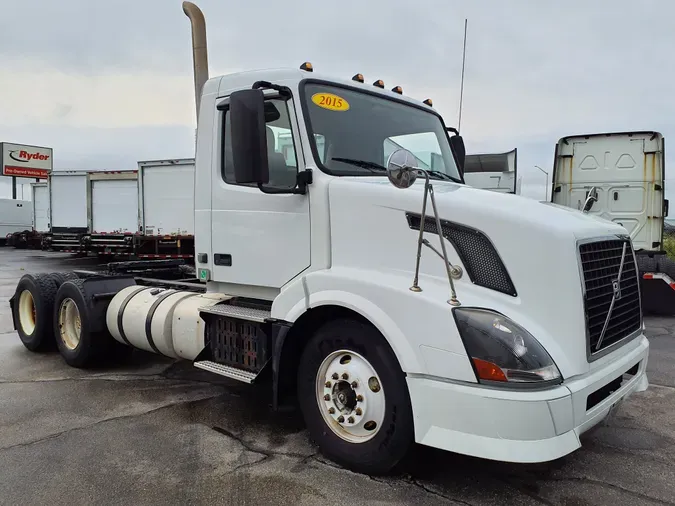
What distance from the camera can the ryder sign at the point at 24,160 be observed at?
45.2 m

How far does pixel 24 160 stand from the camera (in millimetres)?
46438

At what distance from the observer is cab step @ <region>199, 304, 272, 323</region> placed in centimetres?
411

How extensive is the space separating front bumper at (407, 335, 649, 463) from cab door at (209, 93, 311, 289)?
54.2 inches

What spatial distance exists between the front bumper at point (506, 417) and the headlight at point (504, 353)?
0.07 meters

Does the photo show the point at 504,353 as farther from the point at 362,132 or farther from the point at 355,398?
the point at 362,132

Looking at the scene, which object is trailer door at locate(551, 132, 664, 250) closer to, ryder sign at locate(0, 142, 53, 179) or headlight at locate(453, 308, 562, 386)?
headlight at locate(453, 308, 562, 386)

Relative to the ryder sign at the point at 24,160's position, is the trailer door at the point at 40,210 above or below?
below

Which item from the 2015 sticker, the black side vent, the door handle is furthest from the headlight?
the door handle

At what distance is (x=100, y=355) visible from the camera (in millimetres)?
6094

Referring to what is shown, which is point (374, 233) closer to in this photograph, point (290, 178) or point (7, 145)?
point (290, 178)

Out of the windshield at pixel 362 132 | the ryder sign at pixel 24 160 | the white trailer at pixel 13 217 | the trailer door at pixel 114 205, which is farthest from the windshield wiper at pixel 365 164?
the ryder sign at pixel 24 160

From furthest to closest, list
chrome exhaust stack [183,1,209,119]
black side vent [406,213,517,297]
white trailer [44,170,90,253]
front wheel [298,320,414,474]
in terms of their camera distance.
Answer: white trailer [44,170,90,253] → chrome exhaust stack [183,1,209,119] → front wheel [298,320,414,474] → black side vent [406,213,517,297]

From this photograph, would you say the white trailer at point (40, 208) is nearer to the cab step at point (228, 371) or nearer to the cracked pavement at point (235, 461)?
the cracked pavement at point (235, 461)

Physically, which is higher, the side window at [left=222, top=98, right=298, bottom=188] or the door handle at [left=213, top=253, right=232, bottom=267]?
the side window at [left=222, top=98, right=298, bottom=188]
